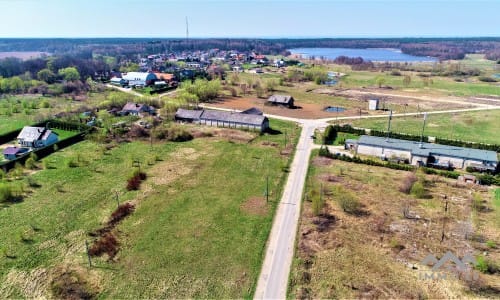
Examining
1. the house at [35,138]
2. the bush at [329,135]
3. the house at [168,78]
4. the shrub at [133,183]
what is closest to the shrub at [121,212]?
the shrub at [133,183]

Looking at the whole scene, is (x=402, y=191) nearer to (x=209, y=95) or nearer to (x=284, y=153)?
(x=284, y=153)

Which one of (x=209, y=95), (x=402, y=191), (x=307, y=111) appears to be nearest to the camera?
(x=402, y=191)

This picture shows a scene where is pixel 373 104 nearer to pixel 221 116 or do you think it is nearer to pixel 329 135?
pixel 329 135

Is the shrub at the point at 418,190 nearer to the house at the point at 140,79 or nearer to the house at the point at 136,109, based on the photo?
the house at the point at 136,109

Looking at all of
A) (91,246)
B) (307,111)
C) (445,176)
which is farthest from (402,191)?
(307,111)

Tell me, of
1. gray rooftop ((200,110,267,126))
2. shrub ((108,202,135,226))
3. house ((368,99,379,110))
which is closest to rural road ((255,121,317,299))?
shrub ((108,202,135,226))

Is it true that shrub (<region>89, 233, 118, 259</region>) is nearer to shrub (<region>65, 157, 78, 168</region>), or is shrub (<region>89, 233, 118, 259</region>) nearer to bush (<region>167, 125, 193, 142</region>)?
shrub (<region>65, 157, 78, 168</region>)
